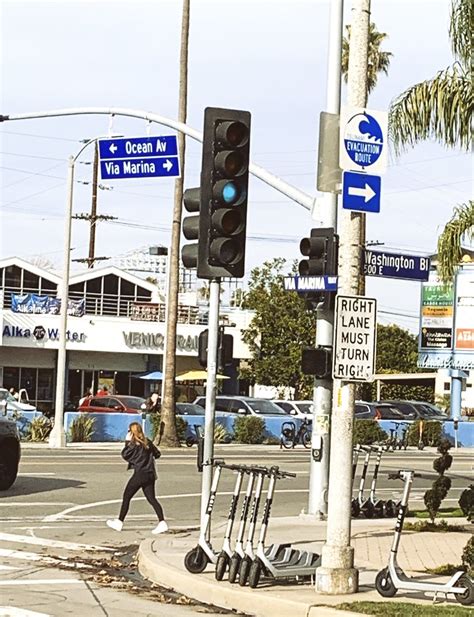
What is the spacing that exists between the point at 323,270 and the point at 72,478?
9108mm

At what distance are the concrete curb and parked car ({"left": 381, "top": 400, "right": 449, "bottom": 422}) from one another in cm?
3677

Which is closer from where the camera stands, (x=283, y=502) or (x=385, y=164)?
(x=385, y=164)

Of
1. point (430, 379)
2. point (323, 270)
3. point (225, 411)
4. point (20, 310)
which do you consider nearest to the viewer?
point (323, 270)

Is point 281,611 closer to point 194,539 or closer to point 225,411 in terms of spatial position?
point 194,539

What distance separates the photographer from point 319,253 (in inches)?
660

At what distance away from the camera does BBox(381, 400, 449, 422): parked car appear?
49.4 meters

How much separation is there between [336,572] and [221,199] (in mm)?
4129

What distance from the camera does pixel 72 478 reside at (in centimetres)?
2367

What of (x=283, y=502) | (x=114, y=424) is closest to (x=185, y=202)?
(x=283, y=502)

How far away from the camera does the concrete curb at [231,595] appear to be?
34.3 ft

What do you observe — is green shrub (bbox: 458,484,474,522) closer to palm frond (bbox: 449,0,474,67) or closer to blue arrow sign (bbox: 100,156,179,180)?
palm frond (bbox: 449,0,474,67)

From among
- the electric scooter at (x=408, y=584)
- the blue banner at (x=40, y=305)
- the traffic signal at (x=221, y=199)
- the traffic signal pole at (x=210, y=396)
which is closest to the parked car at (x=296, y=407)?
the blue banner at (x=40, y=305)

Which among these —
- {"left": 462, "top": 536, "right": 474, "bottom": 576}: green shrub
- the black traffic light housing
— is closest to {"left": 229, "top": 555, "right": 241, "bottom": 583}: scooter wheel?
{"left": 462, "top": 536, "right": 474, "bottom": 576}: green shrub

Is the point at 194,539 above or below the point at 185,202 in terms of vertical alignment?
below
